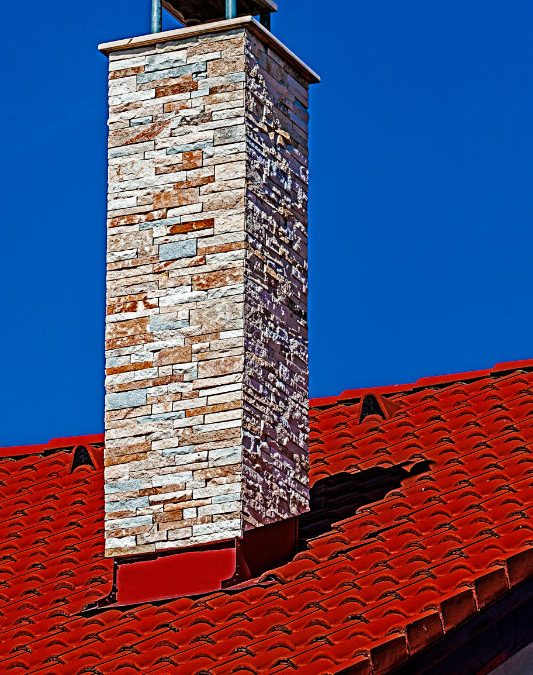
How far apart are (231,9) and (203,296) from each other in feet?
6.57

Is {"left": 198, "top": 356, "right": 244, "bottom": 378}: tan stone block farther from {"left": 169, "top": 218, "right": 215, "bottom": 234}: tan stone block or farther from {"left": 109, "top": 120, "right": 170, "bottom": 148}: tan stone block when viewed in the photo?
{"left": 109, "top": 120, "right": 170, "bottom": 148}: tan stone block

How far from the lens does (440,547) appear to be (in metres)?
10.7

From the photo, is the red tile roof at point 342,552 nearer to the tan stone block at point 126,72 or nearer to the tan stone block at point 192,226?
the tan stone block at point 192,226

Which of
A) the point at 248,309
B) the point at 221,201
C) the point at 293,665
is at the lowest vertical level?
the point at 293,665

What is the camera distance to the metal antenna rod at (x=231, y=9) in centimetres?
1202

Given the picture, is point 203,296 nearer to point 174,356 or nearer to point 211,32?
point 174,356

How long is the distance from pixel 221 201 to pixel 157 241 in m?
0.47

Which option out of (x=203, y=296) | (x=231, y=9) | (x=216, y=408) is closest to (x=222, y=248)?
(x=203, y=296)

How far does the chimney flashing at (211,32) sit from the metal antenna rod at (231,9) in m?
0.11

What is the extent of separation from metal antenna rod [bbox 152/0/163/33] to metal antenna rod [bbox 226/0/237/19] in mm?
503

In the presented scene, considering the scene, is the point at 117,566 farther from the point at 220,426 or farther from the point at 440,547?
the point at 440,547

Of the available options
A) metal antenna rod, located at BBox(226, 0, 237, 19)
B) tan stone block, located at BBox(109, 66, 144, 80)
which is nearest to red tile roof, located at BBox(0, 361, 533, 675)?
tan stone block, located at BBox(109, 66, 144, 80)

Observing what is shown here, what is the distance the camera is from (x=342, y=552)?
1125cm

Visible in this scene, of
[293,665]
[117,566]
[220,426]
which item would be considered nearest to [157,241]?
[220,426]
